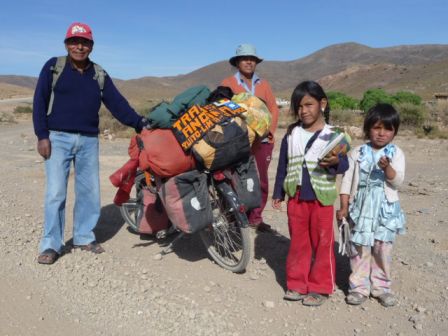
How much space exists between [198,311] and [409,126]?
15.1 m

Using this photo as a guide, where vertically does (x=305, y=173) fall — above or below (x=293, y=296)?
above

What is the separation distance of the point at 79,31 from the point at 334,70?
A: 438ft

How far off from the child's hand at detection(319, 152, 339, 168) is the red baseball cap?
224 centimetres

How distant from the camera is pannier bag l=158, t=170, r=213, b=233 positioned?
3768 millimetres

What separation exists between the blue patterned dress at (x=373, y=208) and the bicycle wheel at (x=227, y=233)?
0.92m

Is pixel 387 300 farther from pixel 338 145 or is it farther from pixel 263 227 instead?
pixel 263 227

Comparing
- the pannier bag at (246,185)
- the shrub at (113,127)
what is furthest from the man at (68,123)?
the shrub at (113,127)

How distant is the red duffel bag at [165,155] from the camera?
12.5 feet

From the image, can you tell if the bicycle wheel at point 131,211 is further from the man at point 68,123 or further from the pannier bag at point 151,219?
the man at point 68,123

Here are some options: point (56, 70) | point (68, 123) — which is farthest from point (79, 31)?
point (68, 123)

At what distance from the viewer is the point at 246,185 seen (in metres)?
3.99

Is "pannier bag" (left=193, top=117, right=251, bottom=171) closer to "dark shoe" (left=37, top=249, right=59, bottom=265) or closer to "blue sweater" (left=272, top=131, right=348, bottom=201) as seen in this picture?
"blue sweater" (left=272, top=131, right=348, bottom=201)

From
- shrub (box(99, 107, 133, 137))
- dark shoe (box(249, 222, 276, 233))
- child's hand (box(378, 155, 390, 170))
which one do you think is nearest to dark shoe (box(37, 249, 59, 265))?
dark shoe (box(249, 222, 276, 233))

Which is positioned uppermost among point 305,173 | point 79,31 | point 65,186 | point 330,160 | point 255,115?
point 79,31
